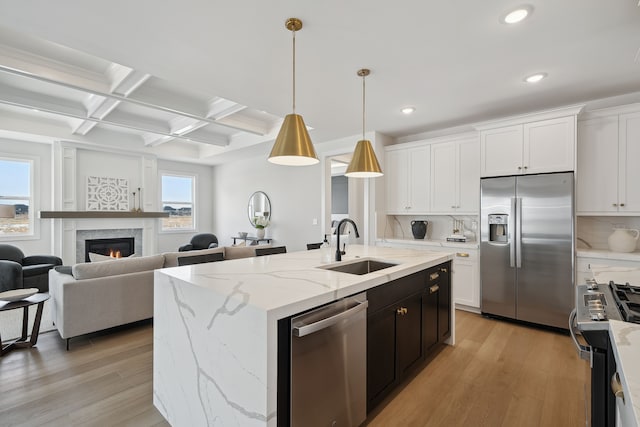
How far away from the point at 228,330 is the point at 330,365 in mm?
546

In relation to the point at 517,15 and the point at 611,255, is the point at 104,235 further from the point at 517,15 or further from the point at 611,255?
the point at 611,255

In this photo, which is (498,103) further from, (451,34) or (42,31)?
(42,31)

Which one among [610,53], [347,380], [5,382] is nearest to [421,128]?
[610,53]

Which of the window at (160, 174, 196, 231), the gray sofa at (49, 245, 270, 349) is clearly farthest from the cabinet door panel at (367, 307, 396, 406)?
the window at (160, 174, 196, 231)

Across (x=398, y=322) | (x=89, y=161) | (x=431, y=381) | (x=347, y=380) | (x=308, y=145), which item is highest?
(x=89, y=161)

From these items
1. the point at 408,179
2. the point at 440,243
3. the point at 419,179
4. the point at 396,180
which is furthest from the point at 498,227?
the point at 396,180

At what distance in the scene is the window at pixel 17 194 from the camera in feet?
17.8

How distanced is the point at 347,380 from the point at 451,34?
8.08 ft

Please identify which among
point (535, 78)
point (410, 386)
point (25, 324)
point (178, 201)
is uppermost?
point (535, 78)

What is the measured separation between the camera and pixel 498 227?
373 cm

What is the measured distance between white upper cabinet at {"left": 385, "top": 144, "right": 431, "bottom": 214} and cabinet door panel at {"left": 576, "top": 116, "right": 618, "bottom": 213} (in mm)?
1742

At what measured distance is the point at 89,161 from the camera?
615 cm

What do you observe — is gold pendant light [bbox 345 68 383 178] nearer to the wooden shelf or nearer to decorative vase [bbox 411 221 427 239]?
decorative vase [bbox 411 221 427 239]

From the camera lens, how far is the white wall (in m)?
5.78
